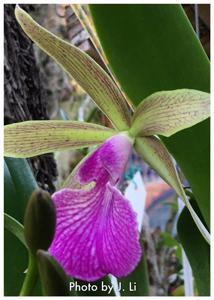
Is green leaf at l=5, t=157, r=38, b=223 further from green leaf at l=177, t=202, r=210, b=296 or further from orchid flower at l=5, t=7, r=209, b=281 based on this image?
green leaf at l=177, t=202, r=210, b=296

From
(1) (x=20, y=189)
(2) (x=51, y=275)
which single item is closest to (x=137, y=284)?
(1) (x=20, y=189)

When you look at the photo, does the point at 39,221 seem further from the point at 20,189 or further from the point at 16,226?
the point at 20,189

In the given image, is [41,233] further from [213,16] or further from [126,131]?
[213,16]

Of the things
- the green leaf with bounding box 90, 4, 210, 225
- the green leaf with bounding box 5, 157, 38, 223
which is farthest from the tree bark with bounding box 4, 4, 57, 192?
the green leaf with bounding box 90, 4, 210, 225

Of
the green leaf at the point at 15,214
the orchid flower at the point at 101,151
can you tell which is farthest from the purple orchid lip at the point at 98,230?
the green leaf at the point at 15,214

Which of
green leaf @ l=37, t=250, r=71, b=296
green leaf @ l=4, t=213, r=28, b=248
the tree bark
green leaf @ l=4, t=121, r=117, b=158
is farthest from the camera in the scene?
the tree bark

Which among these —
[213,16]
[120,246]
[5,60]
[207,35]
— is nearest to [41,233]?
[120,246]
